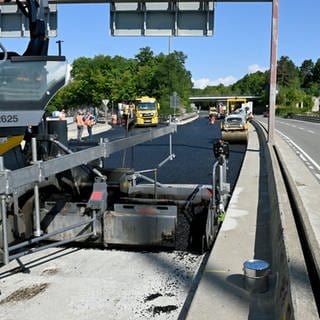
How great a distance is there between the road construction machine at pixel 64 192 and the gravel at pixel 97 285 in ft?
0.75

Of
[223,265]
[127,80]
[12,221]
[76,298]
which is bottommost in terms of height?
[76,298]

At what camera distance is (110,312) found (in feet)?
15.3

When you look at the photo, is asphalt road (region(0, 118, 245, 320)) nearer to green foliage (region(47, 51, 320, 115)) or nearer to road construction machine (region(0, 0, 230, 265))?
road construction machine (region(0, 0, 230, 265))

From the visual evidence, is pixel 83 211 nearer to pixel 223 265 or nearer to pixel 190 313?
pixel 223 265

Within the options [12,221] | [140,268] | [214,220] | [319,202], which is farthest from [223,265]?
[319,202]

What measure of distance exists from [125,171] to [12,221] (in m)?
2.56

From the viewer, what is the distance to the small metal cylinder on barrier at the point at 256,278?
14.1 ft

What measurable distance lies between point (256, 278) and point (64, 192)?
10.7 ft

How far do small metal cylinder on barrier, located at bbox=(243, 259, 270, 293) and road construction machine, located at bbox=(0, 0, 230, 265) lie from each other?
5.69 ft

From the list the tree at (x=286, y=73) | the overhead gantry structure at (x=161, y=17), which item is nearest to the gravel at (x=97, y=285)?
the overhead gantry structure at (x=161, y=17)

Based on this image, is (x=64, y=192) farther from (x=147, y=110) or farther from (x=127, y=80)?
(x=127, y=80)

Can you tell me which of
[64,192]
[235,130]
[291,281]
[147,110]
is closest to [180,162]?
[64,192]

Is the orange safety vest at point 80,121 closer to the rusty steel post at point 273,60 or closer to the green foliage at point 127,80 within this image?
the rusty steel post at point 273,60

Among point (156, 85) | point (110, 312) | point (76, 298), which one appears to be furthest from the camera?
point (156, 85)
